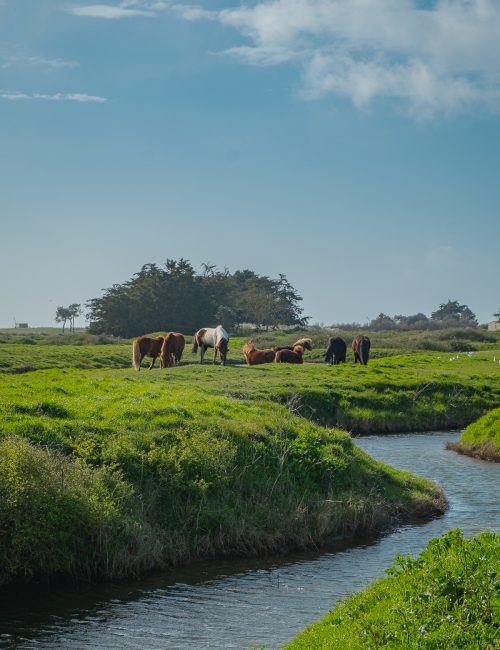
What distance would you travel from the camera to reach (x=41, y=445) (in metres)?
16.2

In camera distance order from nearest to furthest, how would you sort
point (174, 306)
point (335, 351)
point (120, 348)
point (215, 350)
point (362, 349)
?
point (215, 350) → point (362, 349) → point (335, 351) → point (120, 348) → point (174, 306)

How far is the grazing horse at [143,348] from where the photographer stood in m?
42.8

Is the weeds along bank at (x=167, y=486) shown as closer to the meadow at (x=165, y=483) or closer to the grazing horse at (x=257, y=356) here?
the meadow at (x=165, y=483)

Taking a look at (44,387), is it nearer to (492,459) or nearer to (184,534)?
(184,534)

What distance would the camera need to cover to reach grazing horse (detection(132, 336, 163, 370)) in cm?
4281

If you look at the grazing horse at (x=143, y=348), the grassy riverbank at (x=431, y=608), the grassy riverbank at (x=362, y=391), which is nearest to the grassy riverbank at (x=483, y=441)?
the grassy riverbank at (x=362, y=391)

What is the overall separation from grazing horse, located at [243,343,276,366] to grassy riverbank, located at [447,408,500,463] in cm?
1944

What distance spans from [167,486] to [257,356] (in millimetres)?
31705

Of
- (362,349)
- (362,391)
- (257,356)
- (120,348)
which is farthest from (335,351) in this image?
(120,348)

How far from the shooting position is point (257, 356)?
4781 centimetres

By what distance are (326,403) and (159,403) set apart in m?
14.2

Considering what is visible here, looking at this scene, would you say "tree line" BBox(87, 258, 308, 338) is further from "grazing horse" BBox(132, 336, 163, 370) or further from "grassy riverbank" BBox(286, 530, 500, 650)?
"grassy riverbank" BBox(286, 530, 500, 650)

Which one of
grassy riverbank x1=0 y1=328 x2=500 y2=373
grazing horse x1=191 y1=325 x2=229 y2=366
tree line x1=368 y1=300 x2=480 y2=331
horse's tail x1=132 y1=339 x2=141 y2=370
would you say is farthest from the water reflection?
tree line x1=368 y1=300 x2=480 y2=331

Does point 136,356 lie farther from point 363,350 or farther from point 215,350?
point 363,350
